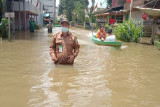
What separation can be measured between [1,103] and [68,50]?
2942 millimetres

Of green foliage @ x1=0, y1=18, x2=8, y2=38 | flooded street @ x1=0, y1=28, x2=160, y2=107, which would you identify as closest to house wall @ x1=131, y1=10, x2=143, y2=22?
green foliage @ x1=0, y1=18, x2=8, y2=38

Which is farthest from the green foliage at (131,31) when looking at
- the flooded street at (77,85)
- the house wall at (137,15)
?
the flooded street at (77,85)

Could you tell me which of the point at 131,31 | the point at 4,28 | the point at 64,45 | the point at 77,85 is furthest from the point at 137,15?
the point at 77,85

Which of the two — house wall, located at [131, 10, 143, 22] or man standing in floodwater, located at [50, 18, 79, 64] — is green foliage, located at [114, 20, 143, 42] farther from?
man standing in floodwater, located at [50, 18, 79, 64]

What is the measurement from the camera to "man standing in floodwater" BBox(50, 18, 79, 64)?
636 centimetres

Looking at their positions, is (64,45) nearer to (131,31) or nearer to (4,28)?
(4,28)

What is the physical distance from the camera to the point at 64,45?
640 cm

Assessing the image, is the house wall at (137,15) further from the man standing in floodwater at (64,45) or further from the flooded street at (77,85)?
the man standing in floodwater at (64,45)

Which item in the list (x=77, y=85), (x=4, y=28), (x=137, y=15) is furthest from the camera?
(x=137, y=15)

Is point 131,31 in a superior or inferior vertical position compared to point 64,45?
superior

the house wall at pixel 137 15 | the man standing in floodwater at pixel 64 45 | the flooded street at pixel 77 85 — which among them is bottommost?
the flooded street at pixel 77 85

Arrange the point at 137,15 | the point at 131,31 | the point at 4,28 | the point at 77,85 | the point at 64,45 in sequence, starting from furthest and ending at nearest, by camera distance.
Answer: the point at 137,15 < the point at 131,31 < the point at 4,28 < the point at 64,45 < the point at 77,85

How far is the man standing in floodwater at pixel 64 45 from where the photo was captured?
6.36 m

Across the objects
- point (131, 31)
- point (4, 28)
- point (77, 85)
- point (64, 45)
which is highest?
point (4, 28)
